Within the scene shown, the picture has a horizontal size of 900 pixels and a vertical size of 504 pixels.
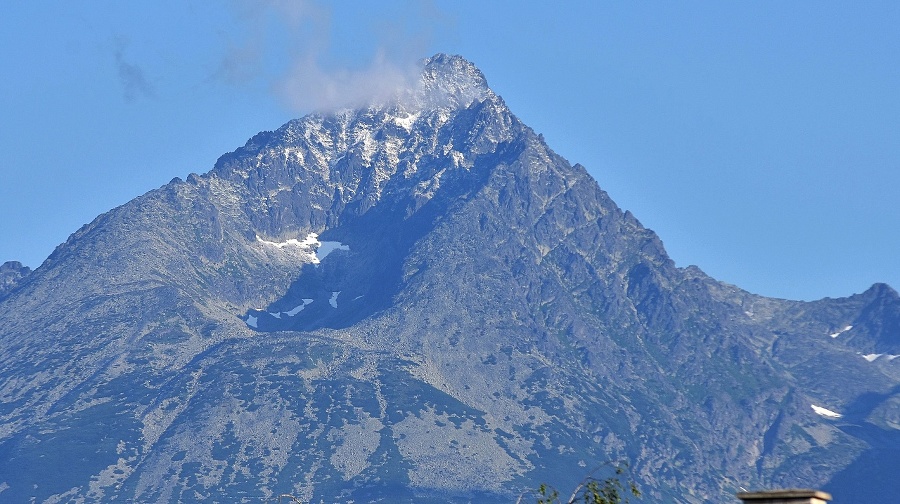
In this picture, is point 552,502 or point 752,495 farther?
point 552,502

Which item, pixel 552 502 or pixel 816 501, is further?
pixel 552 502

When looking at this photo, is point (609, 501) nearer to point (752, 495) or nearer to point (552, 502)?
point (552, 502)

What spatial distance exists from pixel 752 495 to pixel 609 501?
1440 centimetres

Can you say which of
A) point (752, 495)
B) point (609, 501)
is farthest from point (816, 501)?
point (609, 501)

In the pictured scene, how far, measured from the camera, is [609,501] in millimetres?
68000

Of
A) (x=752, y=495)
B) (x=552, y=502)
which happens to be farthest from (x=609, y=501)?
(x=752, y=495)

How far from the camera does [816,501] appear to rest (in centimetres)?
5344

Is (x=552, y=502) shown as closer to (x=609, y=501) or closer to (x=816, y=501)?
(x=609, y=501)

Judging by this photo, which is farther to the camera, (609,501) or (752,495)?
(609,501)

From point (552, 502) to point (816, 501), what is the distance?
16330 mm

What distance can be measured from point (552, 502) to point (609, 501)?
8.14ft

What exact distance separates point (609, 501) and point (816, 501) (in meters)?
15.7

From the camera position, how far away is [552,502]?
67562mm

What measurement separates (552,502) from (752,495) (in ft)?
48.5
